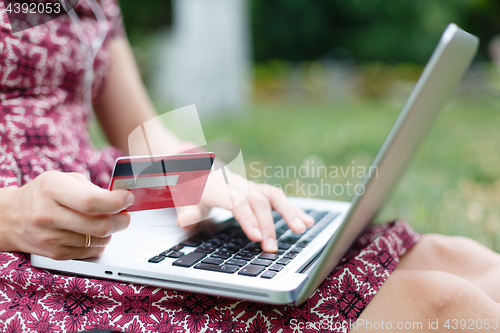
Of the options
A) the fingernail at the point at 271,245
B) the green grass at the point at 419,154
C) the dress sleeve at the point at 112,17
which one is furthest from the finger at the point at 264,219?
the dress sleeve at the point at 112,17

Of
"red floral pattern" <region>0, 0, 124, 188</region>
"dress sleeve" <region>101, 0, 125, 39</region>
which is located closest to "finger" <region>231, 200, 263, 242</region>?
"red floral pattern" <region>0, 0, 124, 188</region>

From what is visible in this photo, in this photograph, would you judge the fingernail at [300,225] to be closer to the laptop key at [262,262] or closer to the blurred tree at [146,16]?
the laptop key at [262,262]

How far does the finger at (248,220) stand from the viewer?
0.72 metres

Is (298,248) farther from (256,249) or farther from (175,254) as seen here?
(175,254)

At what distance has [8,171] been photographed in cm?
79

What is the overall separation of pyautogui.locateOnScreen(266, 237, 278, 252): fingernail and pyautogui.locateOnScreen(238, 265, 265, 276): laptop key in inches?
3.1

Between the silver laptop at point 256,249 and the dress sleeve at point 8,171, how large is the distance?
20 centimetres

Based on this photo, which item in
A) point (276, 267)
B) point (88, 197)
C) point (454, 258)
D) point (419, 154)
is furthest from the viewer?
point (419, 154)

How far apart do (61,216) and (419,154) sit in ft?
9.04

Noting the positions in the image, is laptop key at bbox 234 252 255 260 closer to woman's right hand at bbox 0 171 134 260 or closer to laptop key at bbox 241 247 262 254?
laptop key at bbox 241 247 262 254

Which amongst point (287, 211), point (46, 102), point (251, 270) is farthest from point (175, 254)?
point (46, 102)

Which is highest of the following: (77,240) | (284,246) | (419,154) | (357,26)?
(77,240)

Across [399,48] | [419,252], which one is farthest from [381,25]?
[419,252]

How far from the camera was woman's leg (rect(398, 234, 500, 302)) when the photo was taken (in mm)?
778
